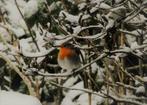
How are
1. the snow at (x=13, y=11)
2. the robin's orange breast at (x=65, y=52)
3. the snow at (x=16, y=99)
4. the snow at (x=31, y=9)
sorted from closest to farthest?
1. the robin's orange breast at (x=65, y=52)
2. the snow at (x=16, y=99)
3. the snow at (x=31, y=9)
4. the snow at (x=13, y=11)

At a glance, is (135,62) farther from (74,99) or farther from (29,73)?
(29,73)

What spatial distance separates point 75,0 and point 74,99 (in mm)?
595

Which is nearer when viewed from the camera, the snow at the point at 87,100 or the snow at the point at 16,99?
the snow at the point at 16,99

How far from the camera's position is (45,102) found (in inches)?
137

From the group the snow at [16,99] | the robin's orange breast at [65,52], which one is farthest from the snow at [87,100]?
the robin's orange breast at [65,52]

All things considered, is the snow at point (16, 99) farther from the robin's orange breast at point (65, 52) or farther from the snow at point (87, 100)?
the snow at point (87, 100)

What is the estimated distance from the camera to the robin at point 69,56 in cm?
213

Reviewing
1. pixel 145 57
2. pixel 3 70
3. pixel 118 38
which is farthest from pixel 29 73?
pixel 3 70

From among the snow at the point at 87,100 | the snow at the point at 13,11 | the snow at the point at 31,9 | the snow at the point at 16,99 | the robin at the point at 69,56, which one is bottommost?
the snow at the point at 87,100

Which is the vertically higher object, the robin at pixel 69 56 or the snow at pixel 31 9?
the snow at pixel 31 9

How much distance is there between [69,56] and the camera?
84.7 inches

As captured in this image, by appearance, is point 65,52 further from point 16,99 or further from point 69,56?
point 16,99

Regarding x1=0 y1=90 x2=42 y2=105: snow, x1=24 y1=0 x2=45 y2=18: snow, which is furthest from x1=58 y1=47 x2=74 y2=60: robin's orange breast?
x1=24 y1=0 x2=45 y2=18: snow

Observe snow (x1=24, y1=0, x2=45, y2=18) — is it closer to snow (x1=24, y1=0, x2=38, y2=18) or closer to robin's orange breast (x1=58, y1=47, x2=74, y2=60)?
snow (x1=24, y1=0, x2=38, y2=18)
